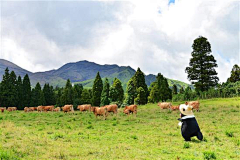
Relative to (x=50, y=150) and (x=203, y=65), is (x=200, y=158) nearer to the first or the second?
(x=50, y=150)

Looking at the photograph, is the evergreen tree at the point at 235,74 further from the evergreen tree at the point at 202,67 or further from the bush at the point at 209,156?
the bush at the point at 209,156

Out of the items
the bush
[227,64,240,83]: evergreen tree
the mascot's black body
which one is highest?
[227,64,240,83]: evergreen tree

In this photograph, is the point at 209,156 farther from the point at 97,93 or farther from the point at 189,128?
the point at 97,93

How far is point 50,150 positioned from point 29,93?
69.0 meters

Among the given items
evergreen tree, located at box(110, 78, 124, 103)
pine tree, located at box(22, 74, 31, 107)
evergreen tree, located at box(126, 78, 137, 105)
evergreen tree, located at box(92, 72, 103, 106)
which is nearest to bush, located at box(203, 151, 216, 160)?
evergreen tree, located at box(126, 78, 137, 105)

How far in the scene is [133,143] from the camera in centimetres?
907

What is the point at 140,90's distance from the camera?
54.0 m

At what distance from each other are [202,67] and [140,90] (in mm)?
18300

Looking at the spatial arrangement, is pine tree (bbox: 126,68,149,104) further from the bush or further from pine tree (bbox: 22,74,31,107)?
the bush

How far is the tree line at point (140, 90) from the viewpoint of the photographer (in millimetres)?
40625

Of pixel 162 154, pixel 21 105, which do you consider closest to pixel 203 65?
pixel 162 154

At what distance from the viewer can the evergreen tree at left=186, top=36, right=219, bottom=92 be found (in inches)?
1592

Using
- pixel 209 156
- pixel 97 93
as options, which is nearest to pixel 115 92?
pixel 97 93

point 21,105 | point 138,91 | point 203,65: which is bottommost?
point 21,105
